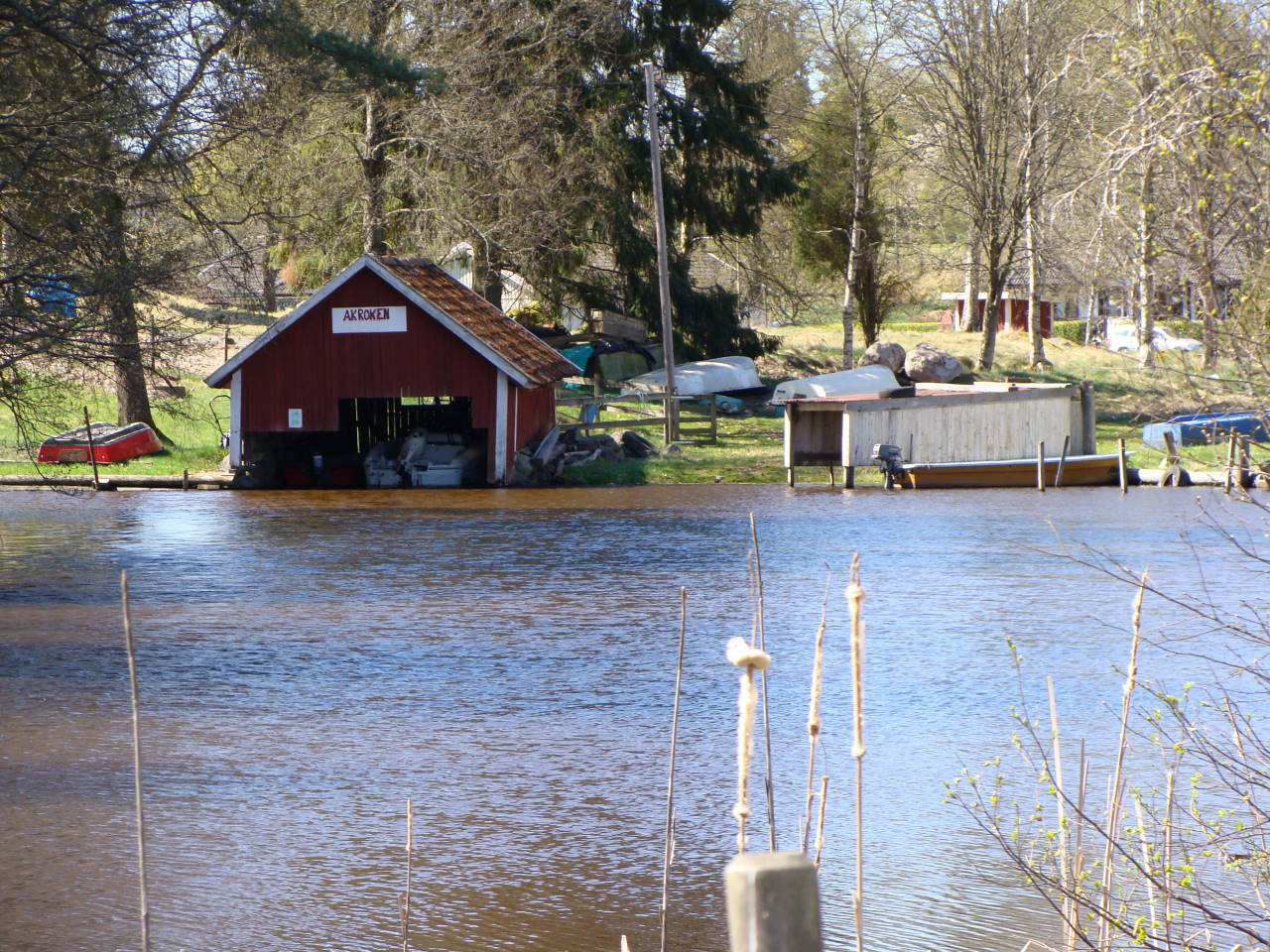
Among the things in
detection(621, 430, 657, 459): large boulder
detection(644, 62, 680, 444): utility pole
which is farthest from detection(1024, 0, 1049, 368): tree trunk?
detection(621, 430, 657, 459): large boulder

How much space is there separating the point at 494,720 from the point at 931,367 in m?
35.1

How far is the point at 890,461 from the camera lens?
31.0 m

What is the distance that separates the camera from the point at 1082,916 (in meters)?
6.33

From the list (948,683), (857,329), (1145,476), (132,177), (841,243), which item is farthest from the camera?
(857,329)

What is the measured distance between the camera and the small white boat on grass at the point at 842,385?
40.9 m

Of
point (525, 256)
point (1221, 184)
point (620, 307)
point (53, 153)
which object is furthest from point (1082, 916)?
point (620, 307)

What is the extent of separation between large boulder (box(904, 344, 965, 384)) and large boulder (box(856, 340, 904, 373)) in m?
0.33

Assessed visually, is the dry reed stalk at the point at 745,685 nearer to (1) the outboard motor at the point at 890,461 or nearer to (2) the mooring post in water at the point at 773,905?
(2) the mooring post in water at the point at 773,905

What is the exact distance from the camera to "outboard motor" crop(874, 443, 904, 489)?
102ft

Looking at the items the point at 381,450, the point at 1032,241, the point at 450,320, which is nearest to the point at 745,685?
the point at 450,320

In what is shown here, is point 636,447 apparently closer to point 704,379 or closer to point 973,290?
point 704,379

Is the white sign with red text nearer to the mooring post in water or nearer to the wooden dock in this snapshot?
the wooden dock

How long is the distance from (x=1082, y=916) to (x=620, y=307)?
124 ft

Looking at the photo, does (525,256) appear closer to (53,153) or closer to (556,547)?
(556,547)
